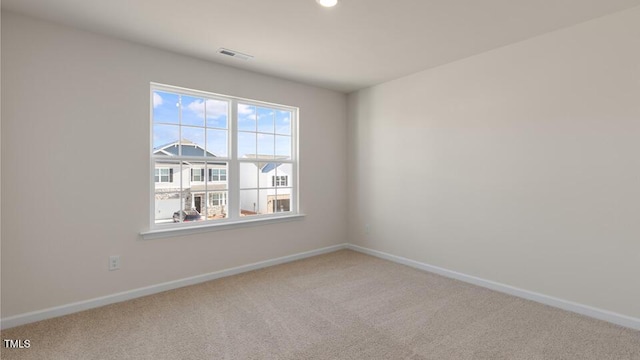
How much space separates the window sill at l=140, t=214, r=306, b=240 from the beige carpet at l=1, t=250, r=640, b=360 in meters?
0.58

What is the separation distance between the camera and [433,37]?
2.82 meters

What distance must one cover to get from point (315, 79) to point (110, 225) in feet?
9.41

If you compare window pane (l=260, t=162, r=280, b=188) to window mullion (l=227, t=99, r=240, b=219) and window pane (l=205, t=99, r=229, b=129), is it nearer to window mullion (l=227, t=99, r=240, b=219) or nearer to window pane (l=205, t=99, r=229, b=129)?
window mullion (l=227, t=99, r=240, b=219)

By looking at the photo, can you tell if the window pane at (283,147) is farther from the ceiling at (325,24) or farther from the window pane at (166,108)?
the window pane at (166,108)

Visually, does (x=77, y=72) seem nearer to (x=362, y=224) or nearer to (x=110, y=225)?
(x=110, y=225)

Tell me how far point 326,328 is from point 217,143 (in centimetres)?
237

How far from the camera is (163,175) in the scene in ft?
10.6

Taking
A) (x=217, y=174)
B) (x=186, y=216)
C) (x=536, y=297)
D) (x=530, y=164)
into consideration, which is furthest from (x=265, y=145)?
(x=536, y=297)

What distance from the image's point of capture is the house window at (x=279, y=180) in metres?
4.16

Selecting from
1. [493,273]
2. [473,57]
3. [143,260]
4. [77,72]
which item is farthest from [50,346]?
[473,57]

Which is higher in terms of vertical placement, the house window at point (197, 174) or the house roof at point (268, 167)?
the house roof at point (268, 167)

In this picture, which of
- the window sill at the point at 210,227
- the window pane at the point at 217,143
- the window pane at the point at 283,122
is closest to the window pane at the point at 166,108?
the window pane at the point at 217,143

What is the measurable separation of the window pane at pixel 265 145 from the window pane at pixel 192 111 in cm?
79

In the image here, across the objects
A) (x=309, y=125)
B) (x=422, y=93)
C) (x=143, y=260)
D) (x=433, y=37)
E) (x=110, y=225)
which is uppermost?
(x=433, y=37)
